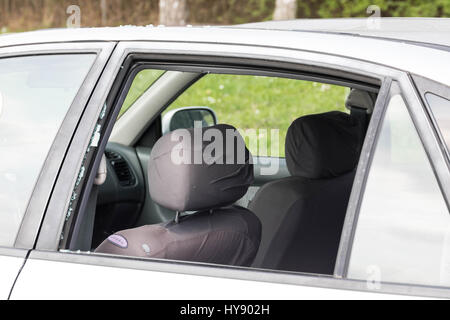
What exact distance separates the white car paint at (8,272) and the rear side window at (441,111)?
1.10 metres

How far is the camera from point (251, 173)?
242 cm

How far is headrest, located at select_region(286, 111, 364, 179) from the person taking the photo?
2.54m

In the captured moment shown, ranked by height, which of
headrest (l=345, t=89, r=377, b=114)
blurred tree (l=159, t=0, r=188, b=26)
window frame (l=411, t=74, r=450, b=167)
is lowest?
headrest (l=345, t=89, r=377, b=114)

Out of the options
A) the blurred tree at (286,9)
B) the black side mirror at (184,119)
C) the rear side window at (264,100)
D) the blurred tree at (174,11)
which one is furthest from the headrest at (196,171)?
the blurred tree at (286,9)

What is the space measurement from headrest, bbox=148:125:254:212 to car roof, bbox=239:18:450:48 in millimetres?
384

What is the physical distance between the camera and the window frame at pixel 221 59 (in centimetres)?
162

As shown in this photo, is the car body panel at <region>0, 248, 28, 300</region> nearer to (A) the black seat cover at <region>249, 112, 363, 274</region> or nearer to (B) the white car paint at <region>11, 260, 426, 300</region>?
(B) the white car paint at <region>11, 260, 426, 300</region>

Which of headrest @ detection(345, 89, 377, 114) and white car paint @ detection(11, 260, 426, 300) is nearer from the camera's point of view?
A: white car paint @ detection(11, 260, 426, 300)

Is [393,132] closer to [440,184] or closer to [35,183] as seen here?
[440,184]

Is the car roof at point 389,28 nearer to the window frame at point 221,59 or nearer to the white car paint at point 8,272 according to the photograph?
the window frame at point 221,59

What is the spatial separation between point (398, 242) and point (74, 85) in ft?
3.36

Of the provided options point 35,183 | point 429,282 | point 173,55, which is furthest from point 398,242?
point 35,183

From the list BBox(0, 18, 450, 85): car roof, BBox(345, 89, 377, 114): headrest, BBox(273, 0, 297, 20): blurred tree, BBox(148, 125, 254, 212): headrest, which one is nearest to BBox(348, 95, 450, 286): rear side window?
BBox(0, 18, 450, 85): car roof

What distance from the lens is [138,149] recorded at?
3.79m
